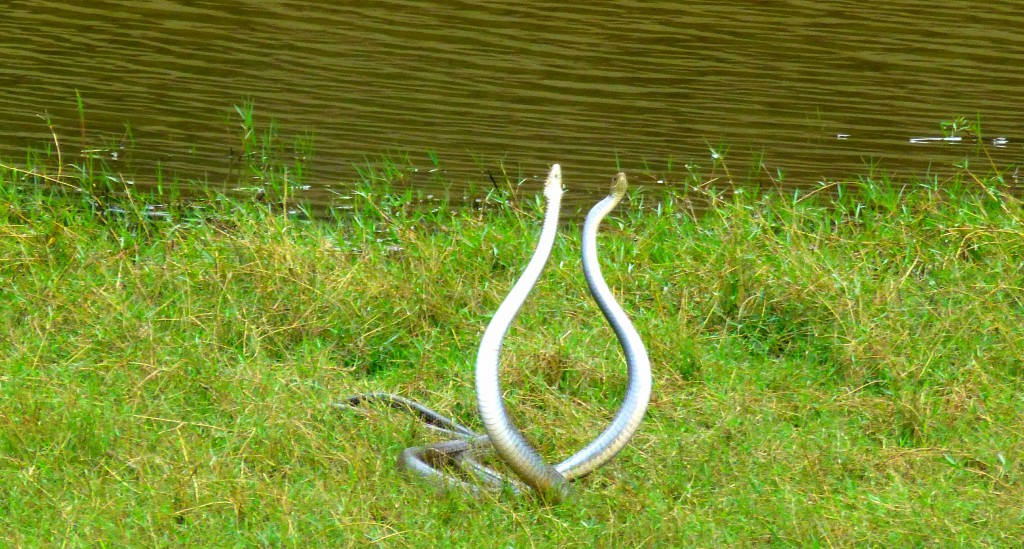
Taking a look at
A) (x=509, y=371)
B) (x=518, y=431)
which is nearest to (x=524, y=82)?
(x=509, y=371)

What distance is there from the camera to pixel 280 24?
1009cm

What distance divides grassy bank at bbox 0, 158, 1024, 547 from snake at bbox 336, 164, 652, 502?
0.22 ft

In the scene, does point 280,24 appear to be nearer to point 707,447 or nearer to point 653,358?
point 653,358

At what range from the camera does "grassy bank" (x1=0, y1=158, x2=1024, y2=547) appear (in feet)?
9.75

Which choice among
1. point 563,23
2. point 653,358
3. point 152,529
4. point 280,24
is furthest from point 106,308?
point 563,23

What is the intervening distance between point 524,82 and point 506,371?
513 cm

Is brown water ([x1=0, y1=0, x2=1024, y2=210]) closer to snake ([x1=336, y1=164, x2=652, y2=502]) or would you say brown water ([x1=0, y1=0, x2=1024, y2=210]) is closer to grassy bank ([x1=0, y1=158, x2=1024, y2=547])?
grassy bank ([x1=0, y1=158, x2=1024, y2=547])

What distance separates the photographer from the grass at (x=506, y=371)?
297 centimetres

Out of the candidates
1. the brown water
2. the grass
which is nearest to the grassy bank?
the grass

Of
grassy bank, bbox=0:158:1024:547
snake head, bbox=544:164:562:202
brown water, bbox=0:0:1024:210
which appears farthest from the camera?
brown water, bbox=0:0:1024:210

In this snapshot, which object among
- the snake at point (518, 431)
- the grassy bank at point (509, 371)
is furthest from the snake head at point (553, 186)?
the grassy bank at point (509, 371)

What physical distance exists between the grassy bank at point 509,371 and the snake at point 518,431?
67 mm

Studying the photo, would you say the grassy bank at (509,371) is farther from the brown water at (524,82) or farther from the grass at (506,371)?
the brown water at (524,82)

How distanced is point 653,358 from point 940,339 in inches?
35.4
